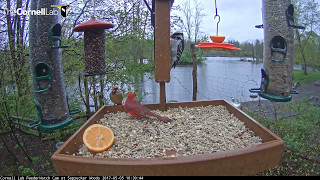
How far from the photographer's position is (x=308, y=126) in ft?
16.4

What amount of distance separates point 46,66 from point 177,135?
5.12 ft

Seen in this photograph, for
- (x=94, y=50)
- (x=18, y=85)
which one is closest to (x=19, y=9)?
(x=18, y=85)

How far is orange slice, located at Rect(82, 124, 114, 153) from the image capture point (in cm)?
200

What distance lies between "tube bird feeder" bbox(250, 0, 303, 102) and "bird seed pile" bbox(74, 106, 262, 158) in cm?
56

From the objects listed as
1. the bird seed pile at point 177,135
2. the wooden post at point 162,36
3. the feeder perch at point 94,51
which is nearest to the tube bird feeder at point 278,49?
the bird seed pile at point 177,135

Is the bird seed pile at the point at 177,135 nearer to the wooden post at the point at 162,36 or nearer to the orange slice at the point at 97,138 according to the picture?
the orange slice at the point at 97,138

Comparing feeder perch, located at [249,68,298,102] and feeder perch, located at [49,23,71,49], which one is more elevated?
feeder perch, located at [49,23,71,49]

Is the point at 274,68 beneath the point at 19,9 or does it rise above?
beneath

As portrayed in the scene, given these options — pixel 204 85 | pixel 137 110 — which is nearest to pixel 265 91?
pixel 137 110

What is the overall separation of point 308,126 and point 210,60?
556 cm

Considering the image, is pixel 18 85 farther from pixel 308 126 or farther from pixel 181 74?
pixel 308 126

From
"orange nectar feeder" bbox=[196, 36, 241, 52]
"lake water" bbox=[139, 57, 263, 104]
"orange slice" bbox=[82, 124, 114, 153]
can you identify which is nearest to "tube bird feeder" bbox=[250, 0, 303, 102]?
"orange nectar feeder" bbox=[196, 36, 241, 52]

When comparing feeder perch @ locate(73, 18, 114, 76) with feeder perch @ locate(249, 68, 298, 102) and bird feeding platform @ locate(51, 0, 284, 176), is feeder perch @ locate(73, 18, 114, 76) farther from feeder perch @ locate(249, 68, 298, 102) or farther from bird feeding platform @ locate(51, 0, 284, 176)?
feeder perch @ locate(249, 68, 298, 102)

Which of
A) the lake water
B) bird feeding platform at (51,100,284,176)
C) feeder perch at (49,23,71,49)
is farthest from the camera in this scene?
the lake water
